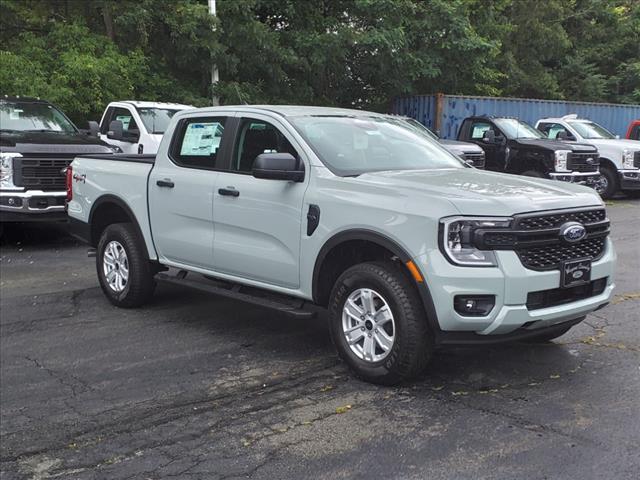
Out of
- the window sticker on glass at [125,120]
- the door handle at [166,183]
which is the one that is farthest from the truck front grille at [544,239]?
the window sticker on glass at [125,120]

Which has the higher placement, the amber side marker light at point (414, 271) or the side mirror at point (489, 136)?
the side mirror at point (489, 136)

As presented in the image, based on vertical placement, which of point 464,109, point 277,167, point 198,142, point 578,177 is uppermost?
point 464,109

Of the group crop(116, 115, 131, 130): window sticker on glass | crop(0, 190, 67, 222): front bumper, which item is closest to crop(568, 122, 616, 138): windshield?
crop(116, 115, 131, 130): window sticker on glass

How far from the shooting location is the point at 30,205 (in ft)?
32.6

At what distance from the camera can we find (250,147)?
5.89 meters

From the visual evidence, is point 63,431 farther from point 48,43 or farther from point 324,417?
point 48,43

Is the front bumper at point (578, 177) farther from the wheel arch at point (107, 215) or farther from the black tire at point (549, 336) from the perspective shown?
the wheel arch at point (107, 215)

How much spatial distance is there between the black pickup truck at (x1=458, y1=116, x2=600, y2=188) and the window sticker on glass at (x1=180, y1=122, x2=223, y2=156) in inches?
378

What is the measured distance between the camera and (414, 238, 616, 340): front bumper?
4324mm

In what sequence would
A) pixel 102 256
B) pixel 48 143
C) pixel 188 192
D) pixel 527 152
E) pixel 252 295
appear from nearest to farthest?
pixel 252 295 → pixel 188 192 → pixel 102 256 → pixel 48 143 → pixel 527 152

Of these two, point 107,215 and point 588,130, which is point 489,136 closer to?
point 588,130

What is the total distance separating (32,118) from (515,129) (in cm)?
984

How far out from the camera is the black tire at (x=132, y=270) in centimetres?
680

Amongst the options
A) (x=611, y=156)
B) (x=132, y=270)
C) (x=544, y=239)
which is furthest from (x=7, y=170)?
(x=611, y=156)
